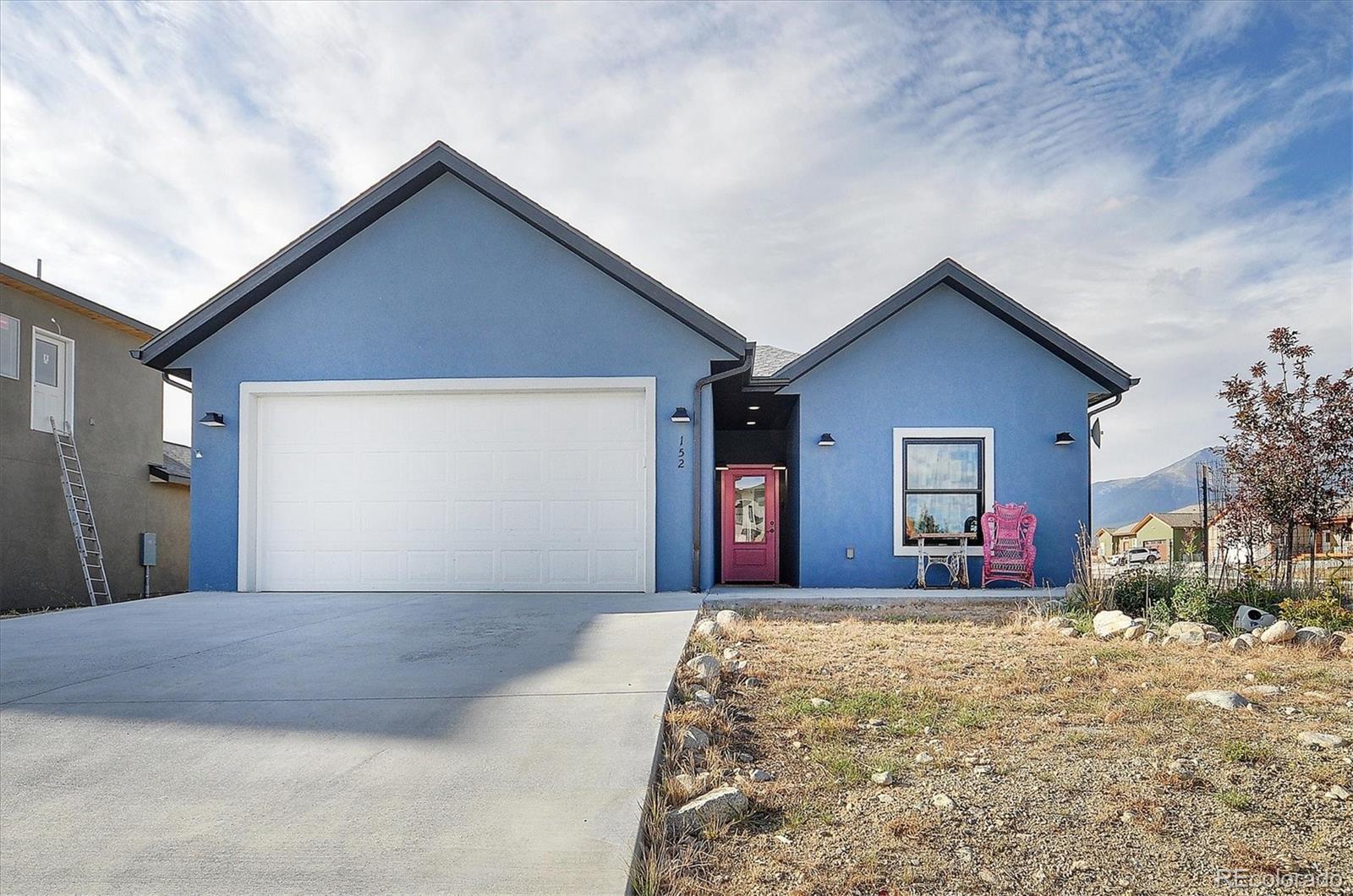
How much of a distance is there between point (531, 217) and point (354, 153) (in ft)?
11.1

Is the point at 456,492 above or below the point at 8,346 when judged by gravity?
below

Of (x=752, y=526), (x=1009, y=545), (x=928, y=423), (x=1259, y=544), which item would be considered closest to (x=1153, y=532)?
(x=1259, y=544)

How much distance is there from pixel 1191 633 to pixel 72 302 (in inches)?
575

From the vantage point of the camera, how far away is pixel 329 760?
3.66 metres

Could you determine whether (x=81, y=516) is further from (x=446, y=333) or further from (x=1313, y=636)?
(x=1313, y=636)

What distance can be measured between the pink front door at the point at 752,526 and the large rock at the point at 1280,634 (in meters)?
7.26

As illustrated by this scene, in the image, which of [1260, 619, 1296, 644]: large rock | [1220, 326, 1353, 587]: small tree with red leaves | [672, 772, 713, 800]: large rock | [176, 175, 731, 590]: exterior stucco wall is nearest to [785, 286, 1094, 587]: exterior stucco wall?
[1220, 326, 1353, 587]: small tree with red leaves

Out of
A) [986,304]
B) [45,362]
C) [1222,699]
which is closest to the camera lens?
[1222,699]

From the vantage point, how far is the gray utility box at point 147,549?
1430 centimetres

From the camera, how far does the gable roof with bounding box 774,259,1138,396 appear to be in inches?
413

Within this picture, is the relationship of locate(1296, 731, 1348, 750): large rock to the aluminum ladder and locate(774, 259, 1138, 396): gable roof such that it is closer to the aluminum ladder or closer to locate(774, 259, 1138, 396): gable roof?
locate(774, 259, 1138, 396): gable roof

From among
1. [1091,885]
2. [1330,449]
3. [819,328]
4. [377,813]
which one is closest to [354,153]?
[819,328]

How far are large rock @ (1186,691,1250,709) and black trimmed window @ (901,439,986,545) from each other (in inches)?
246

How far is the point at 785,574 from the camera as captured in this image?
13.6 metres
